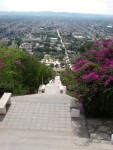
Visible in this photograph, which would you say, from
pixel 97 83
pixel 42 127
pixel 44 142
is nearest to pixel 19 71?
pixel 42 127

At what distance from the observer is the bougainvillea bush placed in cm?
777

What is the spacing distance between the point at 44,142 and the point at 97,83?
2.32 meters

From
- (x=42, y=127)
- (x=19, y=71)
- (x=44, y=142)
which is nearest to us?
(x=44, y=142)

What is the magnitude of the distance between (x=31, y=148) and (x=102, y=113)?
3.03 m

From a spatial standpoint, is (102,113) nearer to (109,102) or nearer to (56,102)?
(109,102)

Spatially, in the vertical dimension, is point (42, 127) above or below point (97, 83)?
below

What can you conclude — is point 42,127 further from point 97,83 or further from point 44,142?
point 97,83

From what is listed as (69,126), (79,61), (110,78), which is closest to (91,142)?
(69,126)

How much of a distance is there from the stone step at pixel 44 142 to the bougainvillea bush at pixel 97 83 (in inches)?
54.6

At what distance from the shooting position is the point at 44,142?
6.53 metres

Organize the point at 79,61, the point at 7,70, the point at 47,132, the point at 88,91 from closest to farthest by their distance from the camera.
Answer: the point at 47,132
the point at 88,91
the point at 79,61
the point at 7,70

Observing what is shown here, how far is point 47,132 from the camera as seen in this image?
Answer: 730 cm

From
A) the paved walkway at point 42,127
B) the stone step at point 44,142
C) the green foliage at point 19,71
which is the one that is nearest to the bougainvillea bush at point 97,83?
the paved walkway at point 42,127

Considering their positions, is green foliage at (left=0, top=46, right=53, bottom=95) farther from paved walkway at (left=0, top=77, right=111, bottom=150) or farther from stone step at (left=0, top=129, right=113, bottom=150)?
stone step at (left=0, top=129, right=113, bottom=150)
